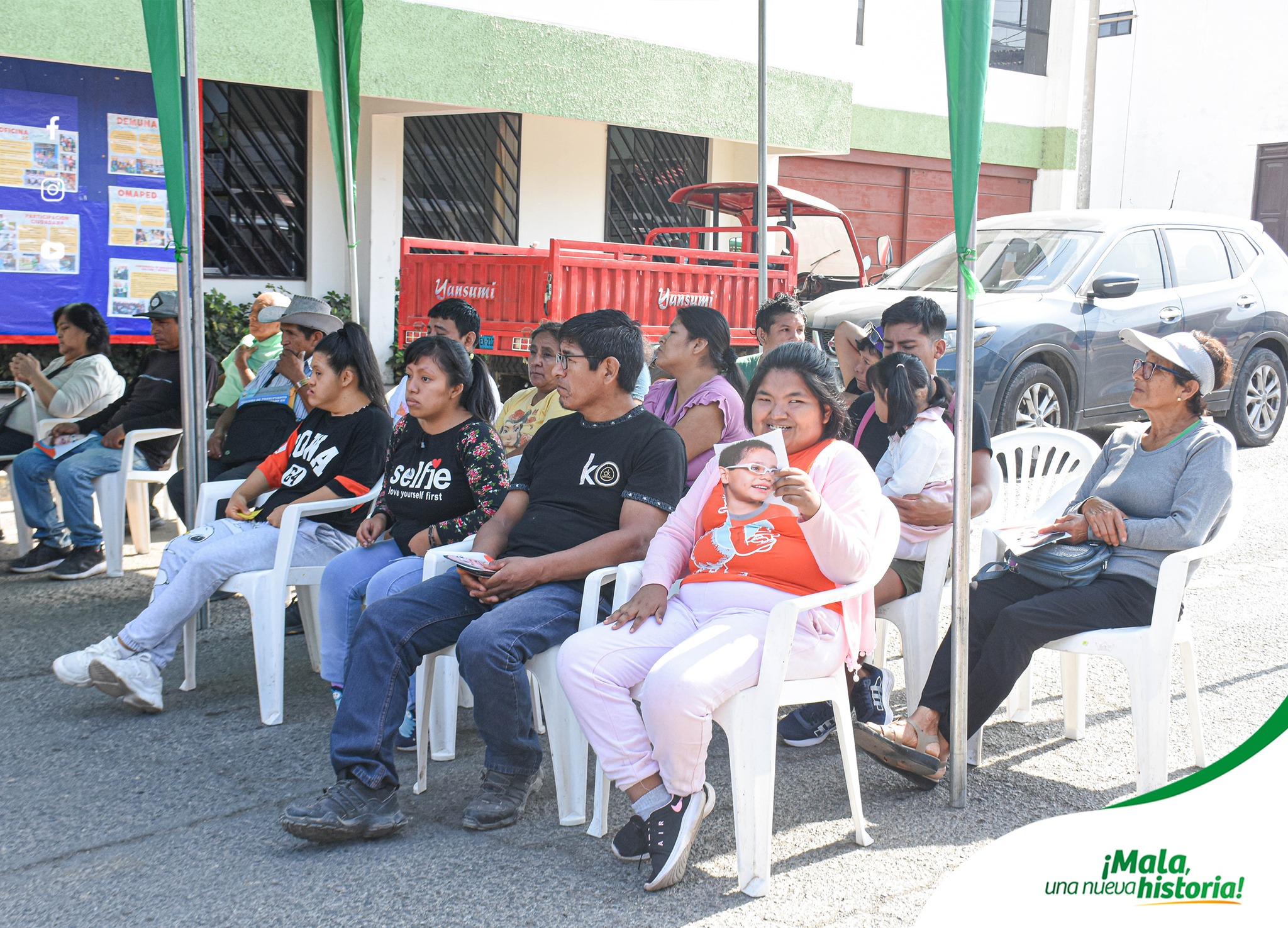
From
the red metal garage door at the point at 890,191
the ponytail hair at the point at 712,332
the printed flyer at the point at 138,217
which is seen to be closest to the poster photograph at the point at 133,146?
the printed flyer at the point at 138,217

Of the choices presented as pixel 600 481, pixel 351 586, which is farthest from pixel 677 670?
pixel 351 586

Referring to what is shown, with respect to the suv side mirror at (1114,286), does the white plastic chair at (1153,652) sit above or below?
below

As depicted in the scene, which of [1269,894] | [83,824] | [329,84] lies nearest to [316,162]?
[329,84]

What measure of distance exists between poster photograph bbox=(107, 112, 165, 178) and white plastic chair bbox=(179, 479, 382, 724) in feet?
20.3

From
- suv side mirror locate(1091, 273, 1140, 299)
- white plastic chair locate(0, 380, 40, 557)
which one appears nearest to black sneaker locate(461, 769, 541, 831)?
white plastic chair locate(0, 380, 40, 557)

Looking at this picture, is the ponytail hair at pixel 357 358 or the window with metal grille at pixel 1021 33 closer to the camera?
the ponytail hair at pixel 357 358

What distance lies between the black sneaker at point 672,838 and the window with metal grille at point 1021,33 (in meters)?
18.8

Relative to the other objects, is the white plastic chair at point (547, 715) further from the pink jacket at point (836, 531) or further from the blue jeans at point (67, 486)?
the blue jeans at point (67, 486)

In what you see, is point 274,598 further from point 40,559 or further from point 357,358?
point 40,559

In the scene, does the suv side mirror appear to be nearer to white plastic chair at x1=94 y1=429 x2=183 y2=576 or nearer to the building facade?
the building facade

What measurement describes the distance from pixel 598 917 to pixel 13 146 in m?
8.49

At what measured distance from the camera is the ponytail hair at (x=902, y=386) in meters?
4.24

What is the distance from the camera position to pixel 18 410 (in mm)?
6578

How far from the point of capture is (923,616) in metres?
4.03
